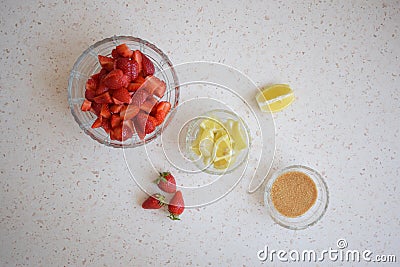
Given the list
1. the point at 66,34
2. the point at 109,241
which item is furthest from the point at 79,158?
the point at 66,34

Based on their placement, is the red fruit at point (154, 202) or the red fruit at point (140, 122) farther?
the red fruit at point (154, 202)

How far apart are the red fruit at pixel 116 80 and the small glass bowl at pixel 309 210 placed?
1.71 ft

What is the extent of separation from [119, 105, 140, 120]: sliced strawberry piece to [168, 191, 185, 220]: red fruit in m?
0.29

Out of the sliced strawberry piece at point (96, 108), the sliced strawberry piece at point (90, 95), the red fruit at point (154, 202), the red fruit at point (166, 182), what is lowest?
the red fruit at point (154, 202)

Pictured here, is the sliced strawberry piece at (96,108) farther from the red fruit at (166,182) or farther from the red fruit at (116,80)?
the red fruit at (166,182)

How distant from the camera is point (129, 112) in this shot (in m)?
1.19

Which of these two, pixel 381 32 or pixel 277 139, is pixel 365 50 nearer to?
pixel 381 32

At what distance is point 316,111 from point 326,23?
0.89 feet

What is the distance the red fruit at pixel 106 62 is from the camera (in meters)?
1.21

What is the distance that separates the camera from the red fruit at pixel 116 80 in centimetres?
116

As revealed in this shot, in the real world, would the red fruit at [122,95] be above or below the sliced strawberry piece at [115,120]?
above

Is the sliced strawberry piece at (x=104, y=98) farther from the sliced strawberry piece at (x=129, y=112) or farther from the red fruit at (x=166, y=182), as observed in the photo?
the red fruit at (x=166, y=182)

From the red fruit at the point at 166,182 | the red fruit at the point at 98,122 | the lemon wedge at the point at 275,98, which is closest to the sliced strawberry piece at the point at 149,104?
the red fruit at the point at 98,122

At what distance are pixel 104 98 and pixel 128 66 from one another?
107 mm
